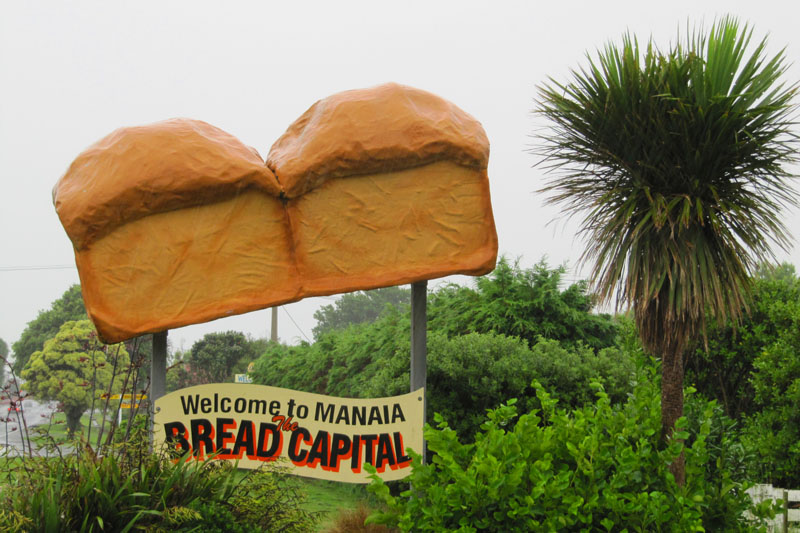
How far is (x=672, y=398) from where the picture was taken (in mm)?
6125

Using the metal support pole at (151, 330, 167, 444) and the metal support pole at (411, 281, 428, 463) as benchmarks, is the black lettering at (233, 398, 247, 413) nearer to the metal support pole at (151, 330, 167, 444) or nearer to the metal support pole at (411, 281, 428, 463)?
the metal support pole at (151, 330, 167, 444)

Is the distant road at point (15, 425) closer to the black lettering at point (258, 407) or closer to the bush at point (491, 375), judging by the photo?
the black lettering at point (258, 407)

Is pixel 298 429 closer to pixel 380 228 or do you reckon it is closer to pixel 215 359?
pixel 380 228

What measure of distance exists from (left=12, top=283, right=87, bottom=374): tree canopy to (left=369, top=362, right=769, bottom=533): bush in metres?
37.9

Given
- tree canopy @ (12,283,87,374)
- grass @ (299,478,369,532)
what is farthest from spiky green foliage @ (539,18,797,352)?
tree canopy @ (12,283,87,374)

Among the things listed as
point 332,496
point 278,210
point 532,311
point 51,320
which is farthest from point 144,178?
point 51,320

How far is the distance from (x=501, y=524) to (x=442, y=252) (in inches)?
97.9

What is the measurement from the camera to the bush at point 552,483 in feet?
13.3

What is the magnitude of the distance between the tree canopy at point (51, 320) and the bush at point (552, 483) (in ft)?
124

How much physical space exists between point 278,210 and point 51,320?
37.9 meters

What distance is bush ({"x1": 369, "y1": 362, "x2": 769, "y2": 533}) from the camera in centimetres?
407

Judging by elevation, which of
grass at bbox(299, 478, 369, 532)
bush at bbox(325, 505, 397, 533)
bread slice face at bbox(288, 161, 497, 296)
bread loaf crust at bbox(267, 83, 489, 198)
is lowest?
grass at bbox(299, 478, 369, 532)

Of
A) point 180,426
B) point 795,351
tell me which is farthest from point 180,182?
point 795,351

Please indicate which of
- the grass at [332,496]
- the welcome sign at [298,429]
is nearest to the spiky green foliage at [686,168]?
the welcome sign at [298,429]
